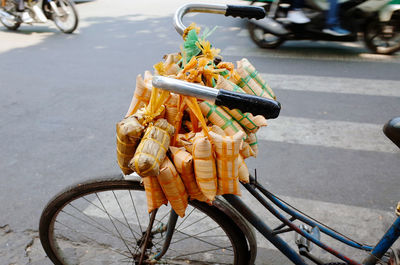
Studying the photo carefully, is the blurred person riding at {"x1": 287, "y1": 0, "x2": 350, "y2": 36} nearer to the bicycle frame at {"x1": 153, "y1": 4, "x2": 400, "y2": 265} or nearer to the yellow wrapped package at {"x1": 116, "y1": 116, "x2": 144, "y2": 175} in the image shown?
the bicycle frame at {"x1": 153, "y1": 4, "x2": 400, "y2": 265}

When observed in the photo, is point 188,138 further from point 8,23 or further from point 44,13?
point 8,23

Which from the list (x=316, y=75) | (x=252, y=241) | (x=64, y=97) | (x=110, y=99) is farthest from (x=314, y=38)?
(x=252, y=241)

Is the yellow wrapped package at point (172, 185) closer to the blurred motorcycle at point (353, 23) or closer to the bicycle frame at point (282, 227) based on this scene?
the bicycle frame at point (282, 227)

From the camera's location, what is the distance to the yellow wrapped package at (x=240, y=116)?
1411 millimetres

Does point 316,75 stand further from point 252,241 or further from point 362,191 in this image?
point 252,241

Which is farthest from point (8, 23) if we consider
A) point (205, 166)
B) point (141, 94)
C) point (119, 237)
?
point (205, 166)

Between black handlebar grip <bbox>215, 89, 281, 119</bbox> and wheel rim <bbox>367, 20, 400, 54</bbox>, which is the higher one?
black handlebar grip <bbox>215, 89, 281, 119</bbox>

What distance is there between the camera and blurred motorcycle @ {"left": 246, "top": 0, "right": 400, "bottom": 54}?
5.76 meters

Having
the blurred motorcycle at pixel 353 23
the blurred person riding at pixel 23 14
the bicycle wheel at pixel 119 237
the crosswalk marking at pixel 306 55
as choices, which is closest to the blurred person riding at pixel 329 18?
A: the blurred motorcycle at pixel 353 23

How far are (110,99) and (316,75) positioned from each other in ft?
9.44

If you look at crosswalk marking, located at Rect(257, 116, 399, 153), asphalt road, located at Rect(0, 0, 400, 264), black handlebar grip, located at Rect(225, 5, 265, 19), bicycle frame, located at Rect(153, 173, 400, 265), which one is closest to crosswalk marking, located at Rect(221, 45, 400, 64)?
asphalt road, located at Rect(0, 0, 400, 264)

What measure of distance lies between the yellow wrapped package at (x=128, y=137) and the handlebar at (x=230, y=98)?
21 cm

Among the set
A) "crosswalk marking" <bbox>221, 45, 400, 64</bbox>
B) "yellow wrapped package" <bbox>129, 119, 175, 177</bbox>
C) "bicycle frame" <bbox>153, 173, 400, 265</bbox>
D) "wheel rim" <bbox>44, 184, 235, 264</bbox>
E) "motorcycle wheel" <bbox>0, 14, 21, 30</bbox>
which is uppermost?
"yellow wrapped package" <bbox>129, 119, 175, 177</bbox>

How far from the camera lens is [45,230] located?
6.42 feet
